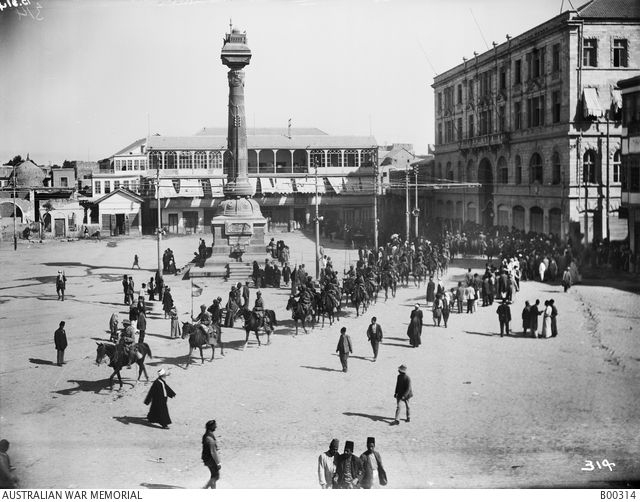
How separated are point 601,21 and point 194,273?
76.4ft

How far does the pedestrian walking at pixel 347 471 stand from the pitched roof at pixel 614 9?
85.2 feet

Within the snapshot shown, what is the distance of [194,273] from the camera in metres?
35.2

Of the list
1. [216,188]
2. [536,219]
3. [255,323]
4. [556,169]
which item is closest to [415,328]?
[255,323]

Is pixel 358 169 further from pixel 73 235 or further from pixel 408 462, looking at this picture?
pixel 408 462

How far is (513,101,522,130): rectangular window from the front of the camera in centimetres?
4397

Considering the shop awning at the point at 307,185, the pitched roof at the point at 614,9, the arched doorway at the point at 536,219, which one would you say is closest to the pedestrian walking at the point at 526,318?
the pitched roof at the point at 614,9

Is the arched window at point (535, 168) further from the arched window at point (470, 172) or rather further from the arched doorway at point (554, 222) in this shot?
the arched window at point (470, 172)

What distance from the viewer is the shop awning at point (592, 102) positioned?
35.7 metres

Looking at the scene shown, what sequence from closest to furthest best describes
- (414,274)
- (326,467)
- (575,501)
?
1. (326,467)
2. (575,501)
3. (414,274)

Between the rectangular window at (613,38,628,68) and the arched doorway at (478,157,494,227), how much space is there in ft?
59.8

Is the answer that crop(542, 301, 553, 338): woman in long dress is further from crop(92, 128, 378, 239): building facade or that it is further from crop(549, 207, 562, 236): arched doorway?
crop(92, 128, 378, 239): building facade

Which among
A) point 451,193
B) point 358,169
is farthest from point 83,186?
point 451,193

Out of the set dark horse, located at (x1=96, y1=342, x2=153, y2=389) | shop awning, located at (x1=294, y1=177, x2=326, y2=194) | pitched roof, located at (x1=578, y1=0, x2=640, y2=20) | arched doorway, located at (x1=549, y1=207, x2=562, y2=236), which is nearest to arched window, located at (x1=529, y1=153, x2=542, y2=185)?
arched doorway, located at (x1=549, y1=207, x2=562, y2=236)

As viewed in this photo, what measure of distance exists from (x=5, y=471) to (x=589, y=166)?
33528 millimetres
